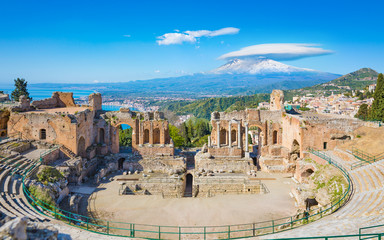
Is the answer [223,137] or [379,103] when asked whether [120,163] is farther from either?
[379,103]

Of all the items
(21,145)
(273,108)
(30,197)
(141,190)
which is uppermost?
(273,108)

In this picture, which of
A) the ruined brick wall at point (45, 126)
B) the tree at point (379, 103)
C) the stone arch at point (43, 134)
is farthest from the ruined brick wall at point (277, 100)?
the stone arch at point (43, 134)

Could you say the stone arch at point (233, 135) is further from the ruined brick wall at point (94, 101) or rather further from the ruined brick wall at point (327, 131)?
the ruined brick wall at point (94, 101)

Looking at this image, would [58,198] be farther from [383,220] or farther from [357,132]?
[357,132]

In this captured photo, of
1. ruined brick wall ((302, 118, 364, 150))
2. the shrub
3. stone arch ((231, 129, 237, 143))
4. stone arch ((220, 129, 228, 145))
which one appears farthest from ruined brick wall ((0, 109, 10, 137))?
ruined brick wall ((302, 118, 364, 150))

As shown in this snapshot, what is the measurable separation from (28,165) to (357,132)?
31049mm

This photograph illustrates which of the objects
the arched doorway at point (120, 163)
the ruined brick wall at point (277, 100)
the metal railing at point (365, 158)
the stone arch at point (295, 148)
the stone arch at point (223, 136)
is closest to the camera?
the metal railing at point (365, 158)

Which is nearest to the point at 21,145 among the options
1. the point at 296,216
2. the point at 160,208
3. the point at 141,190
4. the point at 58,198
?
the point at 58,198

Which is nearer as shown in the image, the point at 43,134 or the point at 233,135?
the point at 43,134

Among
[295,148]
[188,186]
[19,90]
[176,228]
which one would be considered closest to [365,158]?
[295,148]

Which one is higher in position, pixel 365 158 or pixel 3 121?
pixel 3 121

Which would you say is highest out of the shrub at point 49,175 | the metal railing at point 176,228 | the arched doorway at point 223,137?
the arched doorway at point 223,137

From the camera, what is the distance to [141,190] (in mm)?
26453

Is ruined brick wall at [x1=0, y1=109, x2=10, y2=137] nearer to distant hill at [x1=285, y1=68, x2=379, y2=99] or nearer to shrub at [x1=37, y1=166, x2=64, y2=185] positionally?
shrub at [x1=37, y1=166, x2=64, y2=185]
